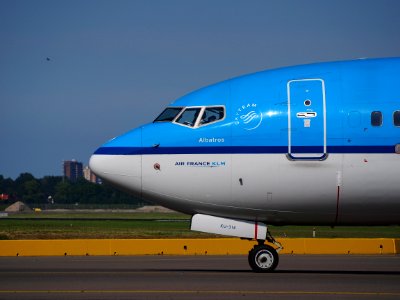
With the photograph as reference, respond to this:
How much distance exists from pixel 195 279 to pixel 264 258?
6.58 feet

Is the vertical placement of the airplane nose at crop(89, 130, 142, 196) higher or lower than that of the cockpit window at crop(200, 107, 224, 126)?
lower

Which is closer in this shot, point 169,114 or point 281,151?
point 281,151

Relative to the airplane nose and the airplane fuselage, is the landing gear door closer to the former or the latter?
the airplane fuselage

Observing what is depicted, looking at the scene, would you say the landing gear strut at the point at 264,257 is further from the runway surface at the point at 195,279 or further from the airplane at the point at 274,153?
the runway surface at the point at 195,279

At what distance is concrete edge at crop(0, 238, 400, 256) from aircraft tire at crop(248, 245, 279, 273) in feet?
37.7

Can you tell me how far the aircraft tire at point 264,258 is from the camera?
2242 centimetres

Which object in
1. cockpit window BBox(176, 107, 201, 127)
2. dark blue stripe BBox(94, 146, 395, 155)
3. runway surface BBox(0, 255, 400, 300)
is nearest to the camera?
runway surface BBox(0, 255, 400, 300)

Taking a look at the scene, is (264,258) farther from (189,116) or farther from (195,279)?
(189,116)

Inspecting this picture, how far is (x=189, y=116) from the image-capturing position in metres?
22.3

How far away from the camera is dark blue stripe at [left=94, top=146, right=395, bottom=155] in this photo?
21.4m

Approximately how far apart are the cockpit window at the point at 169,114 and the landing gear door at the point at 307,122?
9.02 ft

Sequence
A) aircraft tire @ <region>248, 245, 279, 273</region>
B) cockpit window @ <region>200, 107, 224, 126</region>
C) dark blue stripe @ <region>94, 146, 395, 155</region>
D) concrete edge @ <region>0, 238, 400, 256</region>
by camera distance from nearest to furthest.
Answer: dark blue stripe @ <region>94, 146, 395, 155</region> < cockpit window @ <region>200, 107, 224, 126</region> < aircraft tire @ <region>248, 245, 279, 273</region> < concrete edge @ <region>0, 238, 400, 256</region>

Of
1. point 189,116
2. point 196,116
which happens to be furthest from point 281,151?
point 189,116

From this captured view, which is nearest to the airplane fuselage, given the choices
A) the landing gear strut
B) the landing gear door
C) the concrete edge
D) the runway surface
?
the landing gear door
